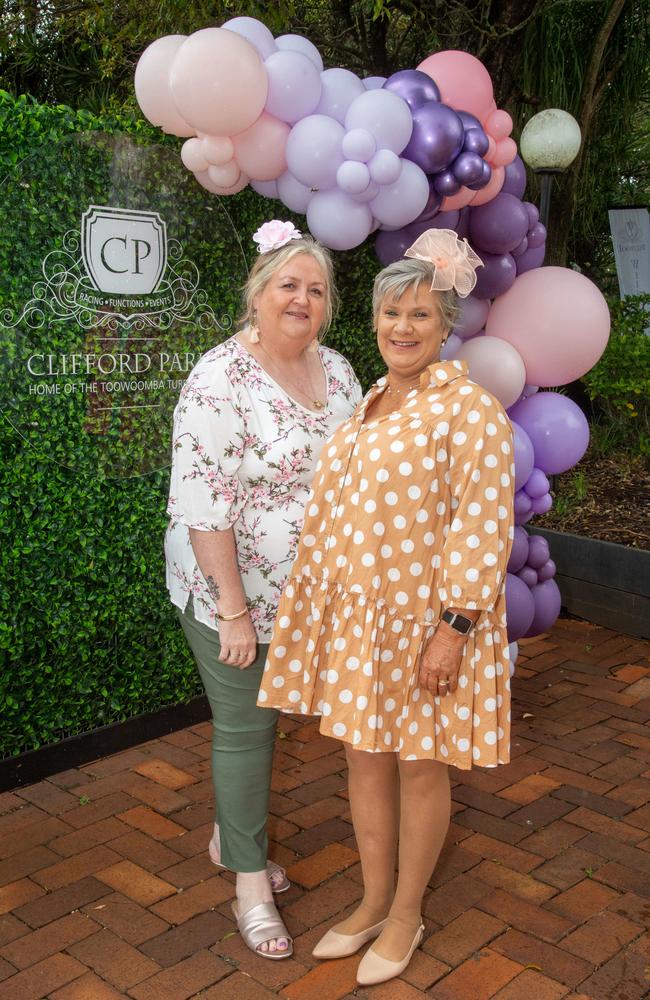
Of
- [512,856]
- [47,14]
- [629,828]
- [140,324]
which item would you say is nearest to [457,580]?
[512,856]

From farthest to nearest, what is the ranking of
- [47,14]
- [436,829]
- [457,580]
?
[47,14], [436,829], [457,580]

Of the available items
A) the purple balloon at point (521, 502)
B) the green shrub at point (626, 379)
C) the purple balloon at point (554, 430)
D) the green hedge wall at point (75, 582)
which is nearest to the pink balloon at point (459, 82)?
the green hedge wall at point (75, 582)

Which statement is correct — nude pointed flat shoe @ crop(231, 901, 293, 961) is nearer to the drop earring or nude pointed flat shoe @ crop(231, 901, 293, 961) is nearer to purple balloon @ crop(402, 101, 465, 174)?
the drop earring

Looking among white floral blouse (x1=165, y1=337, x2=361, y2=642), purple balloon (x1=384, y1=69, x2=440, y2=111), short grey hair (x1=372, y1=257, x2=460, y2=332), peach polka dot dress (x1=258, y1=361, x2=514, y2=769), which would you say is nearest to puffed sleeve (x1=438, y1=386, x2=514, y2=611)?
peach polka dot dress (x1=258, y1=361, x2=514, y2=769)

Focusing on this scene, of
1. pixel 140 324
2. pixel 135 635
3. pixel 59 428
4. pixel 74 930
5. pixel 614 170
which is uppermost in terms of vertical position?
pixel 614 170

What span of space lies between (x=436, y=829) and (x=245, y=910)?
0.58m

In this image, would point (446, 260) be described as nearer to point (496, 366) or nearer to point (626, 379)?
point (496, 366)

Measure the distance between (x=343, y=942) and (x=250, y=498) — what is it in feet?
3.58

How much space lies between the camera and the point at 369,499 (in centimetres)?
190

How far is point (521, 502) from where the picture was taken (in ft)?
11.4

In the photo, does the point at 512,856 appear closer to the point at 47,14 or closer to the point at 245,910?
the point at 245,910

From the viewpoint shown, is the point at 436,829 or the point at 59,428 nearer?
the point at 436,829

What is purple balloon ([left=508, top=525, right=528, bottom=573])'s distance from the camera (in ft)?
11.4

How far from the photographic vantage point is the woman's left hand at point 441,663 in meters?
1.89
